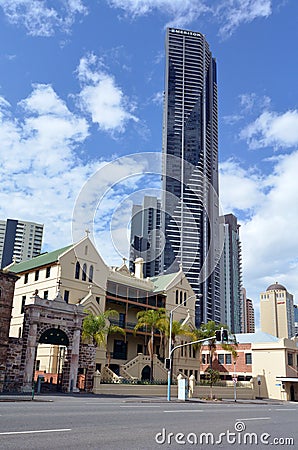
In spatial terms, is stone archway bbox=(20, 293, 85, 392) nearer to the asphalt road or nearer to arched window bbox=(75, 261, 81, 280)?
arched window bbox=(75, 261, 81, 280)

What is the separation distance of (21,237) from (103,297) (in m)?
142

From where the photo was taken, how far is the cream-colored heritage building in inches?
1964

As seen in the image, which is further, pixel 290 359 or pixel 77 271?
pixel 290 359

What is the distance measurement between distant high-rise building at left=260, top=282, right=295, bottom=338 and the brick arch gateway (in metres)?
161

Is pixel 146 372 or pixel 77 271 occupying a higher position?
pixel 77 271

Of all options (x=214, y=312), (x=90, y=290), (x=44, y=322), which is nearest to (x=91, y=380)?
(x=44, y=322)

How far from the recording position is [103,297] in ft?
175

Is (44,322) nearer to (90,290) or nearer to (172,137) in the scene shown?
(90,290)

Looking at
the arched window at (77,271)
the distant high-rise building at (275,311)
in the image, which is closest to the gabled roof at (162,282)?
the arched window at (77,271)

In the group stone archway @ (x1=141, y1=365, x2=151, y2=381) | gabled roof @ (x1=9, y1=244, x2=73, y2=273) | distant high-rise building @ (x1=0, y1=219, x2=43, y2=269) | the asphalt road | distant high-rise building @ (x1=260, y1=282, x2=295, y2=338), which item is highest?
distant high-rise building @ (x1=0, y1=219, x2=43, y2=269)

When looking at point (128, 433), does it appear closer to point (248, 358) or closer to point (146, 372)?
point (146, 372)

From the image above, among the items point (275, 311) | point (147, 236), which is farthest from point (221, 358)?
point (275, 311)

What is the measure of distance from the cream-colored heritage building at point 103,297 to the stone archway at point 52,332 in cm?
644

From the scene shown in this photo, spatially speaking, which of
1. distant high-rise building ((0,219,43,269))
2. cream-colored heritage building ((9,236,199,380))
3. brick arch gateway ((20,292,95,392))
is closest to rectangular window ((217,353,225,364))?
cream-colored heritage building ((9,236,199,380))
